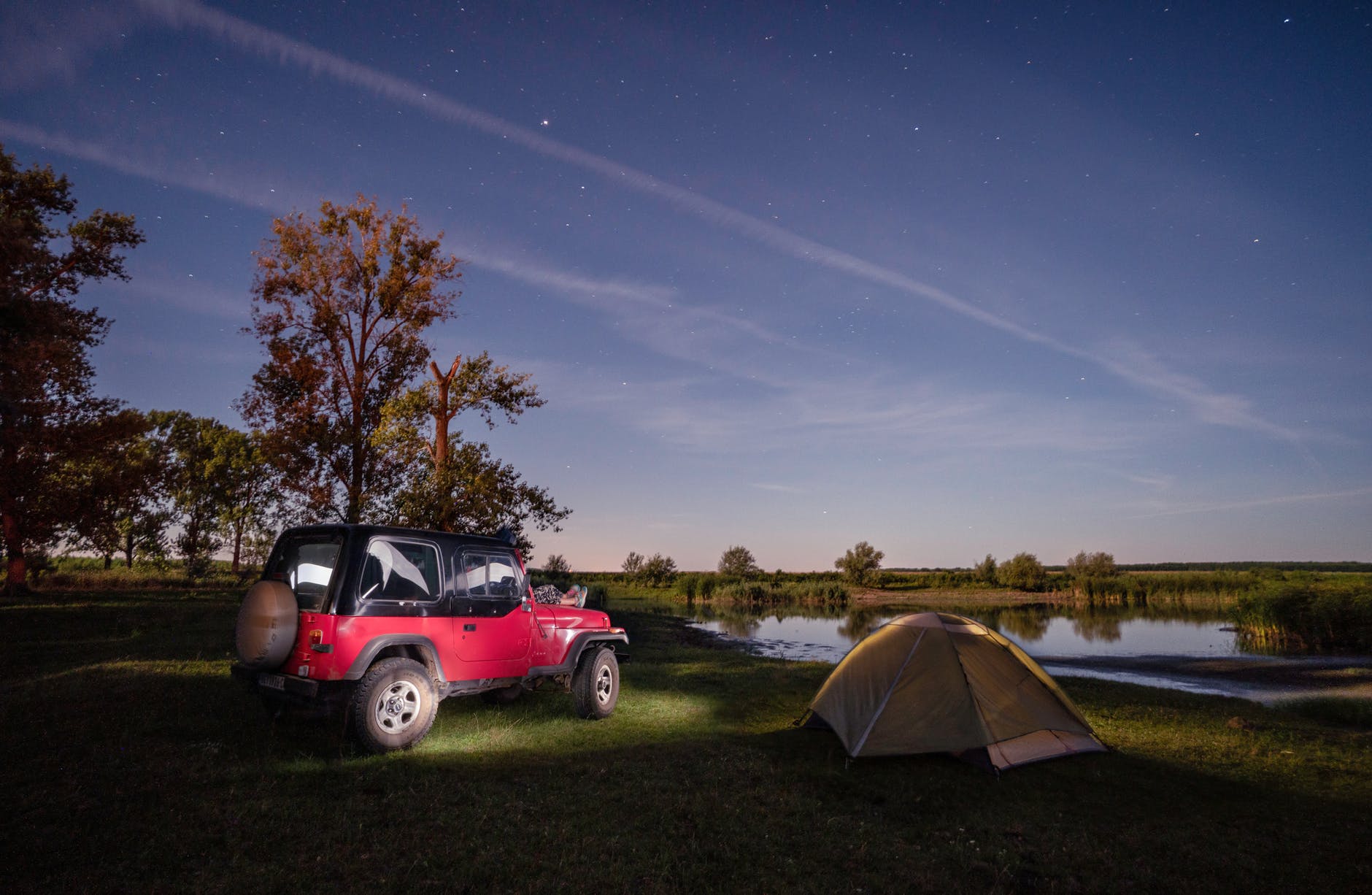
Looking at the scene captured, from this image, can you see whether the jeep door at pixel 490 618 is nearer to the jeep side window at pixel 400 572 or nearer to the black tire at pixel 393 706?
the jeep side window at pixel 400 572

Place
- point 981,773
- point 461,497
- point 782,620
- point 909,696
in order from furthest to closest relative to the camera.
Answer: point 782,620, point 461,497, point 909,696, point 981,773

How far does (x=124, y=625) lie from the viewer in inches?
718

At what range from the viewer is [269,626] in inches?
293

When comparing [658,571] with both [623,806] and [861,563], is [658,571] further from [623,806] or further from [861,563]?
[623,806]

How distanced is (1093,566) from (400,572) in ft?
204

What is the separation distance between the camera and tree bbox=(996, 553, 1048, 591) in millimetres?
62281

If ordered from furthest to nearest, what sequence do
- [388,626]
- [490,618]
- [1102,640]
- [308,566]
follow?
[1102,640]
[490,618]
[308,566]
[388,626]

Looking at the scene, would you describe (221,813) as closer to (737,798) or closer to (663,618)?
(737,798)

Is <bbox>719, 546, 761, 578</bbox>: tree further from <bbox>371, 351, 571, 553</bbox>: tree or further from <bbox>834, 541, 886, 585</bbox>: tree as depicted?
<bbox>371, 351, 571, 553</bbox>: tree

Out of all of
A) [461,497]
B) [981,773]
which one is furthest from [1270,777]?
[461,497]

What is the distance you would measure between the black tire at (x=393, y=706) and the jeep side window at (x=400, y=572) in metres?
0.79

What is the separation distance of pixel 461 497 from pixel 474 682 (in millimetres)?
13340

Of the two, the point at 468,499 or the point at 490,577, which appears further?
the point at 468,499

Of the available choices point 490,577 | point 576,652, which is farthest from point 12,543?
point 576,652
